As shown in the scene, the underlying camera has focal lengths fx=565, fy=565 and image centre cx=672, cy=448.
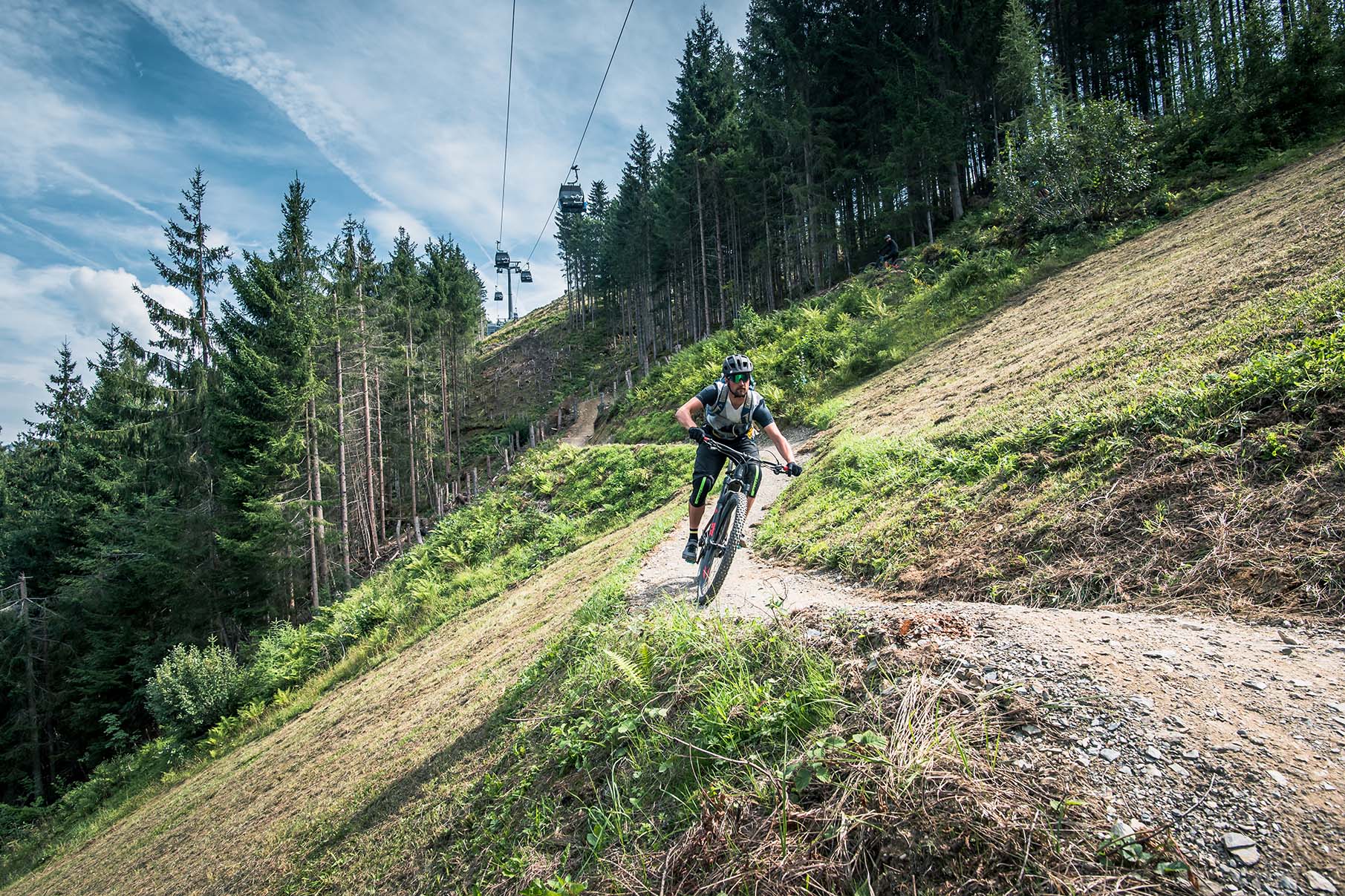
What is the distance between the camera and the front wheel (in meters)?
5.76

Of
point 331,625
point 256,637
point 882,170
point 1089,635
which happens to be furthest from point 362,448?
point 1089,635

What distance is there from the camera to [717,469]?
626 cm

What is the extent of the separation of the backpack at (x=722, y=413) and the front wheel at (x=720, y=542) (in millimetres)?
749

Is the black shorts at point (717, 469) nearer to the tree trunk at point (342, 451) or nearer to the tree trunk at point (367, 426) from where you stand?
the tree trunk at point (342, 451)

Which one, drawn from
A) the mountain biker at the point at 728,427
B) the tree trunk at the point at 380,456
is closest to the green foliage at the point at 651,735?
the mountain biker at the point at 728,427

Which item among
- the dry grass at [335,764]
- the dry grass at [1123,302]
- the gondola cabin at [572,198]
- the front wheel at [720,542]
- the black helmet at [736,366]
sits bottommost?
the dry grass at [335,764]

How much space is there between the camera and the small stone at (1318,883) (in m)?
1.55

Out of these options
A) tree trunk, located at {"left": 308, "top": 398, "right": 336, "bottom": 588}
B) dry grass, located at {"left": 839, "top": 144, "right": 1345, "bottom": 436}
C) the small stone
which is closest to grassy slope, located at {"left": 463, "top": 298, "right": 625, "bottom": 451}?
tree trunk, located at {"left": 308, "top": 398, "right": 336, "bottom": 588}

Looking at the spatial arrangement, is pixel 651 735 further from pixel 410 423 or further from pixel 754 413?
pixel 410 423

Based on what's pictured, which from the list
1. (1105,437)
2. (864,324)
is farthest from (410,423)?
(1105,437)

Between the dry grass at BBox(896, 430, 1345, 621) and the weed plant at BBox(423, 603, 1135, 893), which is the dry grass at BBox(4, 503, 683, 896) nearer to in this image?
the weed plant at BBox(423, 603, 1135, 893)

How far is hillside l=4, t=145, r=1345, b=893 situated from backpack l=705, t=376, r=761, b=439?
1.64m

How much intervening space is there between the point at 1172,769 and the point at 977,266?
59.5 ft

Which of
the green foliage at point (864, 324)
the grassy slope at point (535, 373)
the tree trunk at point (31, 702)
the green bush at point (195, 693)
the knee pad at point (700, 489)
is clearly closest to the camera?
the knee pad at point (700, 489)
